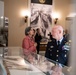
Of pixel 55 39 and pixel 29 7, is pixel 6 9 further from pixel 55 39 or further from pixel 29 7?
pixel 55 39

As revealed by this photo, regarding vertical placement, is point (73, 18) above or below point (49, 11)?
below

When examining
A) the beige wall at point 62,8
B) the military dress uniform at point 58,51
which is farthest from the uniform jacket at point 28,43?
the beige wall at point 62,8

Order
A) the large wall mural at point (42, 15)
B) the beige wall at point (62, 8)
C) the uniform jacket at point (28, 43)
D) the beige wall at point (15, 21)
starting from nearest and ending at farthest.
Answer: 1. the uniform jacket at point (28, 43)
2. the beige wall at point (15, 21)
3. the large wall mural at point (42, 15)
4. the beige wall at point (62, 8)

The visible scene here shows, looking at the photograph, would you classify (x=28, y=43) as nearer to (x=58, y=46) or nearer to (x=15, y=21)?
(x=58, y=46)

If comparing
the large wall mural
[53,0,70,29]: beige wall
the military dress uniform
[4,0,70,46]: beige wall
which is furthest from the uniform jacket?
[53,0,70,29]: beige wall

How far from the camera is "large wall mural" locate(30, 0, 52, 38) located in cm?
828

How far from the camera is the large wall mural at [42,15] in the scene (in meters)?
8.28

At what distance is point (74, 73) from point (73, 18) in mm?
178

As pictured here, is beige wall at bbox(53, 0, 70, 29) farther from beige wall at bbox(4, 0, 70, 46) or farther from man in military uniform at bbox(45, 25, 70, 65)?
man in military uniform at bbox(45, 25, 70, 65)

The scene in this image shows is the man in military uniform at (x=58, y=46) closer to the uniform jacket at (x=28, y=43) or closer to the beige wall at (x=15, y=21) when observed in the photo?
the uniform jacket at (x=28, y=43)

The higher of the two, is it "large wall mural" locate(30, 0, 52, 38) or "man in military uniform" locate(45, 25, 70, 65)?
"large wall mural" locate(30, 0, 52, 38)

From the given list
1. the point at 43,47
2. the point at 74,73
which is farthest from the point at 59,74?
the point at 43,47

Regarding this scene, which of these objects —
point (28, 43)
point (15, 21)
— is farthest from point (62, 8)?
point (28, 43)

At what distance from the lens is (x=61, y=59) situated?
7.24ft
